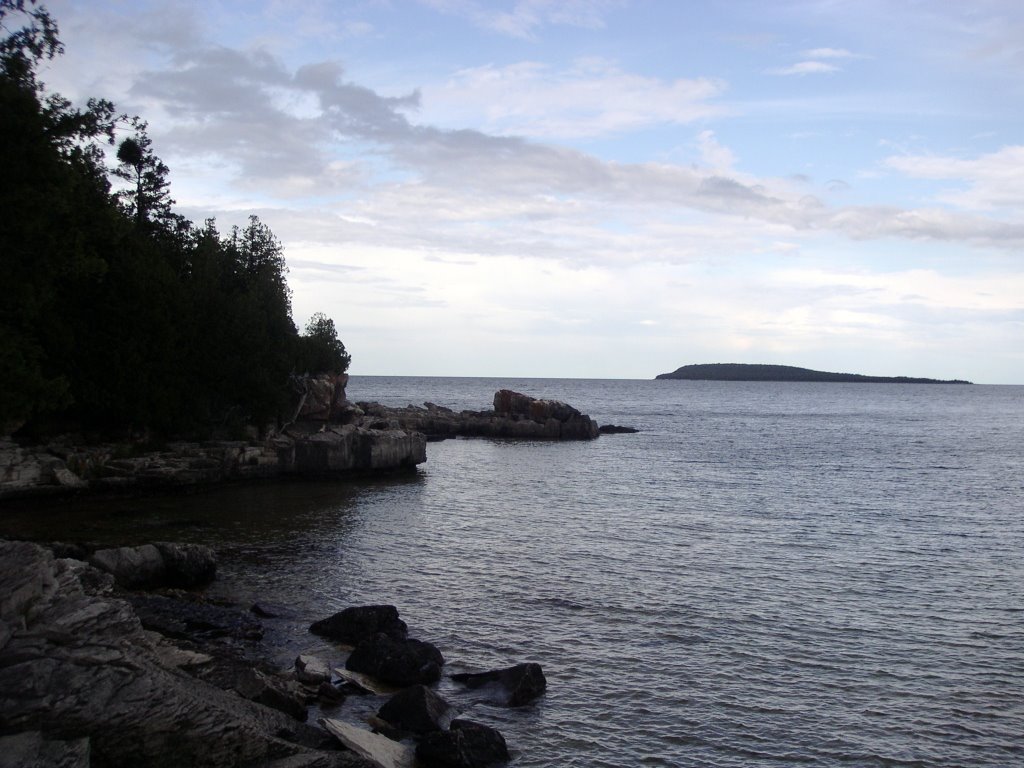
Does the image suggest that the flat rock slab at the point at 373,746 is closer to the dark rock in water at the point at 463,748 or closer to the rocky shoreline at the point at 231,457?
the dark rock in water at the point at 463,748

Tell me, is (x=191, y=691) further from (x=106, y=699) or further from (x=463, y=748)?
(x=463, y=748)

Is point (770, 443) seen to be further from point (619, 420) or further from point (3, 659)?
point (3, 659)

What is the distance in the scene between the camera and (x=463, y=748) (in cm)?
1265

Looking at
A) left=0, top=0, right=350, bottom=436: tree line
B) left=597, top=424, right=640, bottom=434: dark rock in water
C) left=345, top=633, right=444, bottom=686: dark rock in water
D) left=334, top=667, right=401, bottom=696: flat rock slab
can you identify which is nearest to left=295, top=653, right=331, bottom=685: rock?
left=334, top=667, right=401, bottom=696: flat rock slab

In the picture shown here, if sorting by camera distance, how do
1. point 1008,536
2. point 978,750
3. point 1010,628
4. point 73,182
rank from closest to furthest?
point 978,750 < point 1010,628 < point 73,182 < point 1008,536

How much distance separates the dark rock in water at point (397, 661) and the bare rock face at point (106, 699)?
4247 mm

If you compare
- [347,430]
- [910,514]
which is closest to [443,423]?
[347,430]

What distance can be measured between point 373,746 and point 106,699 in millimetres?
4005

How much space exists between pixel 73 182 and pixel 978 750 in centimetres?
2837

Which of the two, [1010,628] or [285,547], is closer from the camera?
[1010,628]

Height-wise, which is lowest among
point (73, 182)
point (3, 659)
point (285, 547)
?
point (285, 547)

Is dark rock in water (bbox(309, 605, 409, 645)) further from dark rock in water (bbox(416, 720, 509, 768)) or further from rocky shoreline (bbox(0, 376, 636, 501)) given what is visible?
rocky shoreline (bbox(0, 376, 636, 501))

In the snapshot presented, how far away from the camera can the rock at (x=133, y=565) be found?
71.5 ft

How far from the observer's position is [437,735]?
12.9 m
